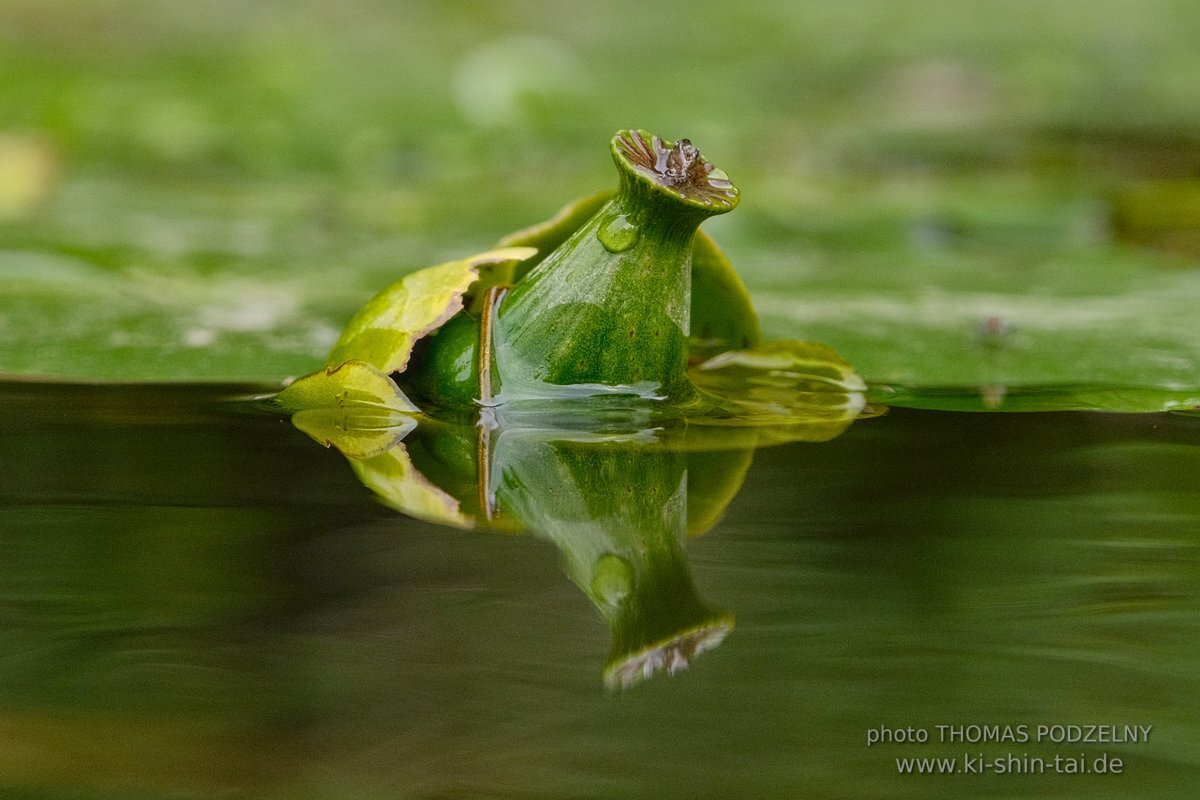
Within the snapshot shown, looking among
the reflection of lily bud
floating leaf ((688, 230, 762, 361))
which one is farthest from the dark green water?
floating leaf ((688, 230, 762, 361))

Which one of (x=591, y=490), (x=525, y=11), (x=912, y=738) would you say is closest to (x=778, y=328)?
(x=591, y=490)

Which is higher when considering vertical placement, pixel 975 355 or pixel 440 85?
pixel 440 85

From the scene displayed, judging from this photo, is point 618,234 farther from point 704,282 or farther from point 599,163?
point 599,163

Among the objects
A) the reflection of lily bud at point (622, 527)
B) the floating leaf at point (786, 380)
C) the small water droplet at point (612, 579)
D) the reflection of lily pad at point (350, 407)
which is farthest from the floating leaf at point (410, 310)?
the small water droplet at point (612, 579)

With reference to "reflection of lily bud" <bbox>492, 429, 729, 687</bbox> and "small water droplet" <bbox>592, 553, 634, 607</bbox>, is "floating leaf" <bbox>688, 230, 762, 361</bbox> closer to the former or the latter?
"reflection of lily bud" <bbox>492, 429, 729, 687</bbox>

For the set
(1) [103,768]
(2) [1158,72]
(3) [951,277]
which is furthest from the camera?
(2) [1158,72]

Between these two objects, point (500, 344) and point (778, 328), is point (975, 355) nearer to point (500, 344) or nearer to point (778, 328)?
point (778, 328)

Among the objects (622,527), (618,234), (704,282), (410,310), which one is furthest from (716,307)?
(622,527)
